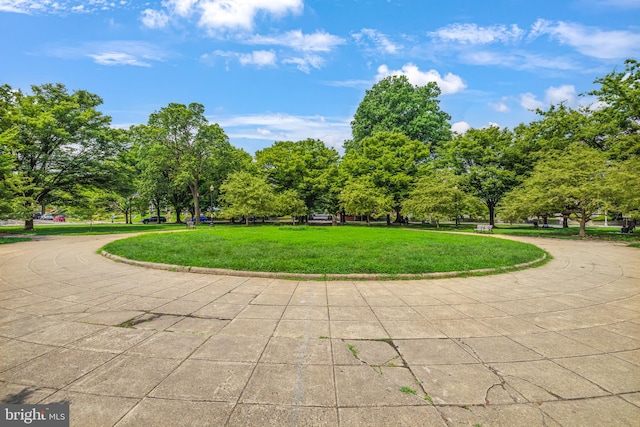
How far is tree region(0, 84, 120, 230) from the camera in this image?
22.7 m

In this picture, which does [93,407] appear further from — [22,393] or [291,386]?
[291,386]

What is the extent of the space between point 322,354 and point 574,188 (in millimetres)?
23158

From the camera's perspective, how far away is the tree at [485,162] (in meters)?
29.6

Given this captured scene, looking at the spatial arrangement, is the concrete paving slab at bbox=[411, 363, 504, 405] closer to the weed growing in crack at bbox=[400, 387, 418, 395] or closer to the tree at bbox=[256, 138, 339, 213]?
the weed growing in crack at bbox=[400, 387, 418, 395]

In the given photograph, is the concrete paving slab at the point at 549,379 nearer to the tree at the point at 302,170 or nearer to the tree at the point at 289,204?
the tree at the point at 289,204

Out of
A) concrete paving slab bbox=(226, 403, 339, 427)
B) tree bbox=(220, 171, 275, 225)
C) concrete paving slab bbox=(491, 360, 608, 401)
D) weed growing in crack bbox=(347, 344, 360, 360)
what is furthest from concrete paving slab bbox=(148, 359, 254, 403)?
tree bbox=(220, 171, 275, 225)

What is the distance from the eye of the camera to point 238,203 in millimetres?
27094

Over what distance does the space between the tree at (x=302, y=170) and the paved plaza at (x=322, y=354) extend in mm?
29636

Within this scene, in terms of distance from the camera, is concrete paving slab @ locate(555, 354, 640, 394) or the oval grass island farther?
the oval grass island

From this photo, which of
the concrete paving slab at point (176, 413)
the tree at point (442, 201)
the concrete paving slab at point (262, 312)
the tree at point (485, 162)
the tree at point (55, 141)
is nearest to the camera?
the concrete paving slab at point (176, 413)

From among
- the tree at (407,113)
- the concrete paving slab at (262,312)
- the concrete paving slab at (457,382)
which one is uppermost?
the tree at (407,113)

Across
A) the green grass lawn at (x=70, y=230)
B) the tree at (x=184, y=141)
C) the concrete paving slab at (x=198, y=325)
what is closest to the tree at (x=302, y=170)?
the tree at (x=184, y=141)

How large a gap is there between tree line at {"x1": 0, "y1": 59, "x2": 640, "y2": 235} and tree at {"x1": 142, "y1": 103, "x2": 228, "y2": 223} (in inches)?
5.6

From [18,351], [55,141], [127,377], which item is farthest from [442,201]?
[55,141]
